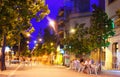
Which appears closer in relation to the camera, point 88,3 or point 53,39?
point 88,3

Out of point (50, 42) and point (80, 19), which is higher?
point (80, 19)

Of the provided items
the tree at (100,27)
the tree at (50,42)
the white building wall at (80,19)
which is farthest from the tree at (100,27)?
the tree at (50,42)

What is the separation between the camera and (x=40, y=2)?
34125 millimetres

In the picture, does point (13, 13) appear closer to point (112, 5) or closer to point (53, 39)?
point (112, 5)

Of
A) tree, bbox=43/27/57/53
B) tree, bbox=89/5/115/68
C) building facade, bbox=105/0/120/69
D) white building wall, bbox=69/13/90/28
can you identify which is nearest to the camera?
tree, bbox=89/5/115/68

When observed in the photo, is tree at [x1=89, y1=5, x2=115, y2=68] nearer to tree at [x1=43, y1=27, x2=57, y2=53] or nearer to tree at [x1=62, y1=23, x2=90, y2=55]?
tree at [x1=62, y1=23, x2=90, y2=55]

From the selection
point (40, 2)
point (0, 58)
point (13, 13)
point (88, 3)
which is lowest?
point (0, 58)

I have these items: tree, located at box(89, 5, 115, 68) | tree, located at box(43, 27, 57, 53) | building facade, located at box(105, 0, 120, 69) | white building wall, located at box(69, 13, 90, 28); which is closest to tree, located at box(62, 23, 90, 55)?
building facade, located at box(105, 0, 120, 69)

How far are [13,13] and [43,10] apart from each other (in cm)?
1197

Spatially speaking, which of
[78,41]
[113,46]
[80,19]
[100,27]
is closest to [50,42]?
[80,19]

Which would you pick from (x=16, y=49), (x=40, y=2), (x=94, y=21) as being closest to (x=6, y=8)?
(x=40, y=2)

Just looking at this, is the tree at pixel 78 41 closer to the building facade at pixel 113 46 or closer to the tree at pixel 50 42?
the building facade at pixel 113 46

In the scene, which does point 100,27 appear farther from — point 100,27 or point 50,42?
point 50,42

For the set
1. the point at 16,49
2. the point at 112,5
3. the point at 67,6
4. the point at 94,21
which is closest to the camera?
the point at 94,21
